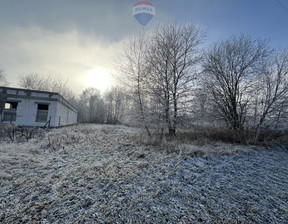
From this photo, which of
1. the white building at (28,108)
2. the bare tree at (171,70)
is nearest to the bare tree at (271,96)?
the bare tree at (171,70)

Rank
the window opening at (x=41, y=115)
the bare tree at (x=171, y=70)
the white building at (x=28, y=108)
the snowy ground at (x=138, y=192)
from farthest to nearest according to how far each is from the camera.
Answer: the window opening at (x=41, y=115) < the white building at (x=28, y=108) < the bare tree at (x=171, y=70) < the snowy ground at (x=138, y=192)

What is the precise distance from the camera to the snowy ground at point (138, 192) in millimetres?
1706

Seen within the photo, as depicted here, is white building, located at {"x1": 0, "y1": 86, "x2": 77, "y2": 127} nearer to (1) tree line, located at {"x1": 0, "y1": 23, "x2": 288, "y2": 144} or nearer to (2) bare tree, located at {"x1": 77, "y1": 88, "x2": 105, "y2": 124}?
(1) tree line, located at {"x1": 0, "y1": 23, "x2": 288, "y2": 144}

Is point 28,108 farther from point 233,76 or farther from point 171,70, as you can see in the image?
point 233,76

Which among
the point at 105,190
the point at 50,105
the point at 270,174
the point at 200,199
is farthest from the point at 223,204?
the point at 50,105

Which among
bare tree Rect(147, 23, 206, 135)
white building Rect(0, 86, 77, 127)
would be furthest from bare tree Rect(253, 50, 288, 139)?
white building Rect(0, 86, 77, 127)

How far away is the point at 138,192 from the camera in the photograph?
2.21m

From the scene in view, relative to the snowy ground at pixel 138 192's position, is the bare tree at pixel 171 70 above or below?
above

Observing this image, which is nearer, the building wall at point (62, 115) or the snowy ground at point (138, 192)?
the snowy ground at point (138, 192)

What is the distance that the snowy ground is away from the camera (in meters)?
1.71

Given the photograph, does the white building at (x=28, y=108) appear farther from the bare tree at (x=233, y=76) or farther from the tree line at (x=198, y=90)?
the bare tree at (x=233, y=76)

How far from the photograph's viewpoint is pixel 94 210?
175 cm

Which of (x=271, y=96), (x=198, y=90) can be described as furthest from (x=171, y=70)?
(x=271, y=96)

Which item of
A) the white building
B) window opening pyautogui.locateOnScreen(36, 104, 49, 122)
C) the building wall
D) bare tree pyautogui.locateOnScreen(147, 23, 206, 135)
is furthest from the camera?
the building wall
